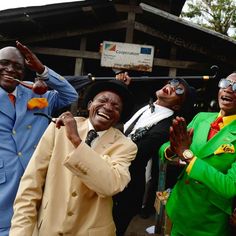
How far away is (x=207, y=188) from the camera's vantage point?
221 cm

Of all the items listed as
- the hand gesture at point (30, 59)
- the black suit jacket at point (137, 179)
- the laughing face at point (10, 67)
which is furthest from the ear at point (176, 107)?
the laughing face at point (10, 67)

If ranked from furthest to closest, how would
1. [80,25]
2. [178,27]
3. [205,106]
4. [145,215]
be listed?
[205,106], [80,25], [178,27], [145,215]

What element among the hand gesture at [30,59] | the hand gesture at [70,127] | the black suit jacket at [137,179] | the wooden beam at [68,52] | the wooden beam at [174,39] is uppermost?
the wooden beam at [174,39]

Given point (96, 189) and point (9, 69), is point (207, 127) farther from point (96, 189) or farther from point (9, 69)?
point (9, 69)

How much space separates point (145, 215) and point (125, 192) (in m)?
2.89

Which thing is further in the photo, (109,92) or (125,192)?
(125,192)

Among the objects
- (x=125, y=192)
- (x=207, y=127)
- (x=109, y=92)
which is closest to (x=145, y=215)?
(x=125, y=192)

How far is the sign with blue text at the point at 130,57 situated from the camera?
240 inches

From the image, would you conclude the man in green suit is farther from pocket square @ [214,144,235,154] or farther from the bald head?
the bald head

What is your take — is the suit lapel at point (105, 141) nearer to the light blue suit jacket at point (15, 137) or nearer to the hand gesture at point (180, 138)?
the hand gesture at point (180, 138)

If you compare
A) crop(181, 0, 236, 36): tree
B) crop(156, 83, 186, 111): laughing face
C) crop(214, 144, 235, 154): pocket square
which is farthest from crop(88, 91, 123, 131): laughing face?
crop(181, 0, 236, 36): tree

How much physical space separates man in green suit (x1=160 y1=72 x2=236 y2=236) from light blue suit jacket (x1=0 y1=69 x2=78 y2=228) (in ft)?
3.46

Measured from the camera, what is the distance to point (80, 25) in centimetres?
640

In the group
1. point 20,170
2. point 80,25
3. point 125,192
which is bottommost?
point 125,192
